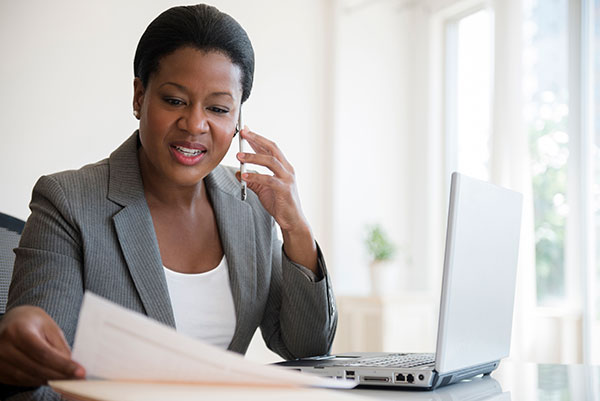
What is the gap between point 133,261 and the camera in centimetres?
127

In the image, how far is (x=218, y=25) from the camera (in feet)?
4.47

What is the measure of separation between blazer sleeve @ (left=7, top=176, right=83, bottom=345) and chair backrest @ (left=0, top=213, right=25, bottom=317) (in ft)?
0.61

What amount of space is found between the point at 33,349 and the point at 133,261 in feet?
1.65

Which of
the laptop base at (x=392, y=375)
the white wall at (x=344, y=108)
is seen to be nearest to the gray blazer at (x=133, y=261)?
the laptop base at (x=392, y=375)

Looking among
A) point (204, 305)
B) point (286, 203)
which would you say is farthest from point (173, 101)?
point (204, 305)

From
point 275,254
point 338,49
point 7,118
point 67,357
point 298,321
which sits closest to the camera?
point 67,357

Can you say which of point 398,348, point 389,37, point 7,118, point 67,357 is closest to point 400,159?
point 389,37

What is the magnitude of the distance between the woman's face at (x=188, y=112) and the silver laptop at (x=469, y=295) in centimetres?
46

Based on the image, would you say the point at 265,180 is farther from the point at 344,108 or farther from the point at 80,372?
the point at 344,108

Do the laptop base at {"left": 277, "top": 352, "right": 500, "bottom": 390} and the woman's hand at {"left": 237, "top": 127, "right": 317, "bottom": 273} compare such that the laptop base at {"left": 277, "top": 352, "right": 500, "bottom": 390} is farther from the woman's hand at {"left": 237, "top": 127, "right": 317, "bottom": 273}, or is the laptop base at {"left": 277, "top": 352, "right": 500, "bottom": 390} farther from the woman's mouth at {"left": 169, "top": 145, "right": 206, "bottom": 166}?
the woman's mouth at {"left": 169, "top": 145, "right": 206, "bottom": 166}

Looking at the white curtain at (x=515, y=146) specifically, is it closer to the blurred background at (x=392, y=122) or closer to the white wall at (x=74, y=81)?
the blurred background at (x=392, y=122)

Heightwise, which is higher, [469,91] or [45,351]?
[469,91]

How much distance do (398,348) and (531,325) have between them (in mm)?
861

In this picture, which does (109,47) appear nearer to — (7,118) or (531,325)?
(7,118)
